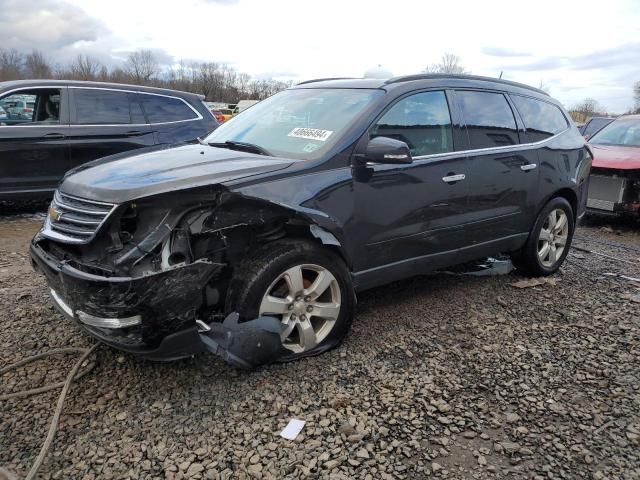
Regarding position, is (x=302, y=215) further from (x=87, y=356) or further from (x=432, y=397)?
(x=87, y=356)

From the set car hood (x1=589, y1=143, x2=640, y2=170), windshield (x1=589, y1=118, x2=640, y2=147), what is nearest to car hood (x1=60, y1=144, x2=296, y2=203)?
car hood (x1=589, y1=143, x2=640, y2=170)

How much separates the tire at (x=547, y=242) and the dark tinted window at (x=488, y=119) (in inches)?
34.8

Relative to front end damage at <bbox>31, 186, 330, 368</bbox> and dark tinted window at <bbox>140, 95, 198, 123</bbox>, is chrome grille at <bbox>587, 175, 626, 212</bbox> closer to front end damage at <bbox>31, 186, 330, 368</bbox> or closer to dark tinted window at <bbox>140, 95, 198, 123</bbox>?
dark tinted window at <bbox>140, 95, 198, 123</bbox>

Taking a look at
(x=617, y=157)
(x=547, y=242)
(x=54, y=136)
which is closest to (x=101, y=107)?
(x=54, y=136)

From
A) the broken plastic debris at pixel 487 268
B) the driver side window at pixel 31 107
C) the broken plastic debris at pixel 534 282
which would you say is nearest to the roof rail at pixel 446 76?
the broken plastic debris at pixel 487 268

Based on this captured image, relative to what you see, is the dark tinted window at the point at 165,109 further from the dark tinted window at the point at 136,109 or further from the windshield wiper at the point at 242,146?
the windshield wiper at the point at 242,146

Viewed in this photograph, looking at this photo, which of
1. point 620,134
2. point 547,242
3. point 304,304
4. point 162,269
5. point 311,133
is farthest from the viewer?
point 620,134

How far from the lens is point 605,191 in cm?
757

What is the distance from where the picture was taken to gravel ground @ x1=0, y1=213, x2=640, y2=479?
2.38 m

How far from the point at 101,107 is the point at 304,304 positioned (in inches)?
207

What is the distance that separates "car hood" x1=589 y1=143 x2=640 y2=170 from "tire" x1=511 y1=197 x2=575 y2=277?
111 inches

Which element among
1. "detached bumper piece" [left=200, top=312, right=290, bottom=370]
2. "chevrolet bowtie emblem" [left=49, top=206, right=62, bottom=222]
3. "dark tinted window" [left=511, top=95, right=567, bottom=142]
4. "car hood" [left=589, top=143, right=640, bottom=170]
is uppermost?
"dark tinted window" [left=511, top=95, right=567, bottom=142]

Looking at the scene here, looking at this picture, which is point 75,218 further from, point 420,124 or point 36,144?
point 36,144

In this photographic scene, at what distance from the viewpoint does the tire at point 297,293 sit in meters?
2.93
